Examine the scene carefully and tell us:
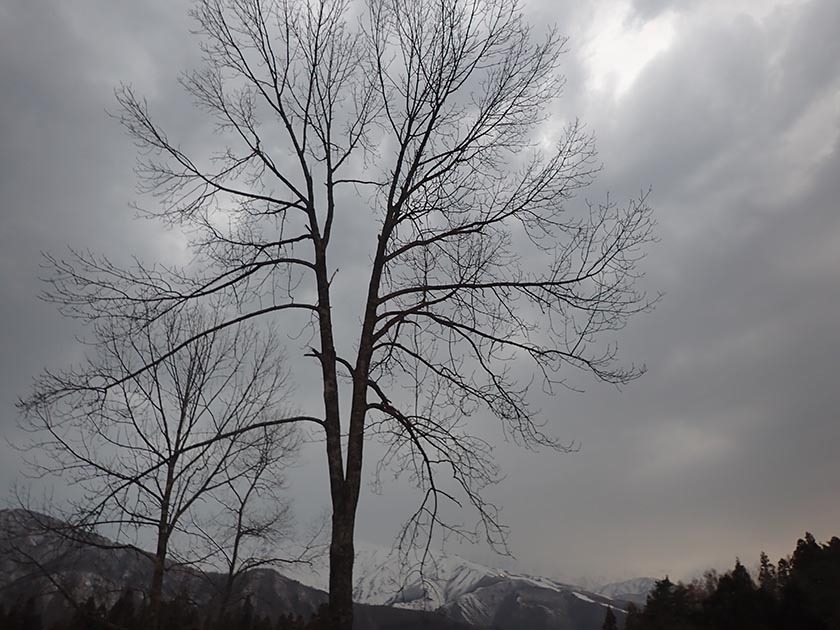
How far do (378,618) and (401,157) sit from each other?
141 meters

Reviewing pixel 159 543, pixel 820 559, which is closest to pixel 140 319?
pixel 159 543

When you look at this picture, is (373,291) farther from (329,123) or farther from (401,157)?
(329,123)

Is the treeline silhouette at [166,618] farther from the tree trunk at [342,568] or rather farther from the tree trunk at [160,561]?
the tree trunk at [342,568]

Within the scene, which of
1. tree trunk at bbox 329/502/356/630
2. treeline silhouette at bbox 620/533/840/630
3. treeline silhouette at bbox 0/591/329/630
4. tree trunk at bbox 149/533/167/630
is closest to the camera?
tree trunk at bbox 329/502/356/630

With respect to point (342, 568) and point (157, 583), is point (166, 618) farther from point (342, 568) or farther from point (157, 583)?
point (342, 568)

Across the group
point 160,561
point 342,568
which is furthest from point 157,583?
point 342,568

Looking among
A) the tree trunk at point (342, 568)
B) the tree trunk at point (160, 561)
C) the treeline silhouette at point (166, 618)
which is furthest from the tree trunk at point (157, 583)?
the tree trunk at point (342, 568)

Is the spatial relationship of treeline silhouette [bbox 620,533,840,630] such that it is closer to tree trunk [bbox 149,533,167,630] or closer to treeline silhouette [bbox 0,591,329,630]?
treeline silhouette [bbox 0,591,329,630]

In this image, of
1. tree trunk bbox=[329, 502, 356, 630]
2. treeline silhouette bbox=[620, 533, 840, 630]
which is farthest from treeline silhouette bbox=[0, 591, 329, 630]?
treeline silhouette bbox=[620, 533, 840, 630]

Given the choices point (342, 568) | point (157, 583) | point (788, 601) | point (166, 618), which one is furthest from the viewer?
point (166, 618)

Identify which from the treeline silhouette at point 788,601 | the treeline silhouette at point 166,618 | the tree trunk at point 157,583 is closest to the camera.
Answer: the tree trunk at point 157,583

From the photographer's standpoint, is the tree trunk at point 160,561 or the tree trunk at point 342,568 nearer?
the tree trunk at point 342,568

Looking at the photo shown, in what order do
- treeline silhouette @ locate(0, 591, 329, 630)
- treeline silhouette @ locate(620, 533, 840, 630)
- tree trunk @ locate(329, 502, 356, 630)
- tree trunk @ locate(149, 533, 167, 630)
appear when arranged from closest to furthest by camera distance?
tree trunk @ locate(329, 502, 356, 630), tree trunk @ locate(149, 533, 167, 630), treeline silhouette @ locate(620, 533, 840, 630), treeline silhouette @ locate(0, 591, 329, 630)

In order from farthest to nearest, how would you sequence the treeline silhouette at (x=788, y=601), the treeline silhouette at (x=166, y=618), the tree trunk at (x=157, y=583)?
the treeline silhouette at (x=166, y=618), the treeline silhouette at (x=788, y=601), the tree trunk at (x=157, y=583)
